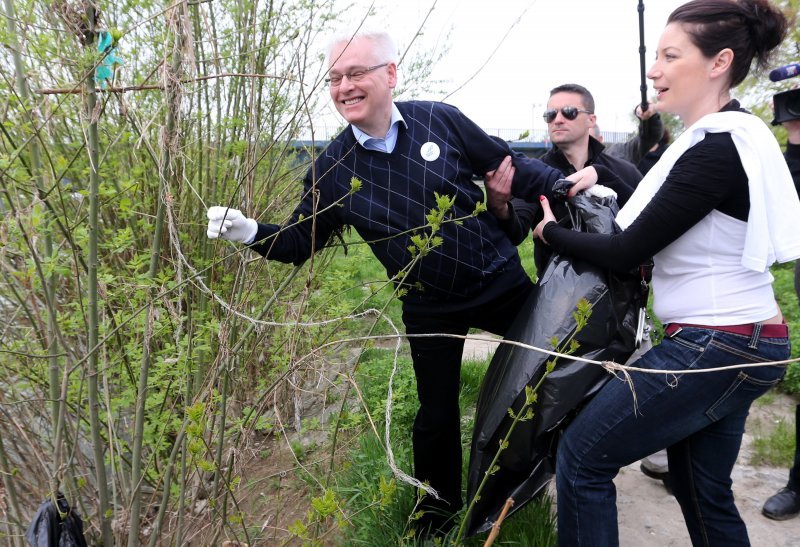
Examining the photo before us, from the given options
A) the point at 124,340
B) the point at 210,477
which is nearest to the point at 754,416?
the point at 210,477

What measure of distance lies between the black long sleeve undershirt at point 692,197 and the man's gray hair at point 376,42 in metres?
1.03

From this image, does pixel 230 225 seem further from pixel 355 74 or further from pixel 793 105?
pixel 793 105

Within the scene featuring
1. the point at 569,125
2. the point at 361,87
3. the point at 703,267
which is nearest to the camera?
the point at 703,267

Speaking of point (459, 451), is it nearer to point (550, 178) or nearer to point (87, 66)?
point (550, 178)

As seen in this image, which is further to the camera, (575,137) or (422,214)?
(575,137)

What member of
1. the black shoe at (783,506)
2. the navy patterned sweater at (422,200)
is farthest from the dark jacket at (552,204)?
the black shoe at (783,506)

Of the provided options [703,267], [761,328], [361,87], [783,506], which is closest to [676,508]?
[783,506]

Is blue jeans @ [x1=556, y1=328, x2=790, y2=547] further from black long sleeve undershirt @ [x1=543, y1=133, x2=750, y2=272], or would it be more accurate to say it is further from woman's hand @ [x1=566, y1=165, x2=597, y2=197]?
woman's hand @ [x1=566, y1=165, x2=597, y2=197]

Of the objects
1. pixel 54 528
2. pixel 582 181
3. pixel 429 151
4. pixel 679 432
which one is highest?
pixel 429 151

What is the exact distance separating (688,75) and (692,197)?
37cm

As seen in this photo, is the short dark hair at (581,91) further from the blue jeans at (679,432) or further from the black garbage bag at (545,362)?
the blue jeans at (679,432)

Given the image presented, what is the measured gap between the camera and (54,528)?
1.82m

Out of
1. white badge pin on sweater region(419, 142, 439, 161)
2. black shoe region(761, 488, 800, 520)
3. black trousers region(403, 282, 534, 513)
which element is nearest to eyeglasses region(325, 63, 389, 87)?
white badge pin on sweater region(419, 142, 439, 161)

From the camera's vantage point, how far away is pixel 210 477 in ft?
8.54
